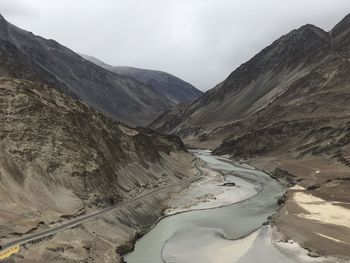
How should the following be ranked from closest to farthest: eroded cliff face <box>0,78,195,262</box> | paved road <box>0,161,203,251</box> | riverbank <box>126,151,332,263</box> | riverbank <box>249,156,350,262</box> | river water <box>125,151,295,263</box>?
paved road <box>0,161,203,251</box> < riverbank <box>126,151,332,263</box> < river water <box>125,151,295,263</box> < riverbank <box>249,156,350,262</box> < eroded cliff face <box>0,78,195,262</box>

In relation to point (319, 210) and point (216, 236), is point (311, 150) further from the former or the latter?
point (216, 236)

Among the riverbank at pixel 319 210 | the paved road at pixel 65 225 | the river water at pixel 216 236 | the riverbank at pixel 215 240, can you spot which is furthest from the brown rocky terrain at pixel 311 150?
the paved road at pixel 65 225

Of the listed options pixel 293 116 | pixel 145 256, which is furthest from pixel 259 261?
pixel 293 116

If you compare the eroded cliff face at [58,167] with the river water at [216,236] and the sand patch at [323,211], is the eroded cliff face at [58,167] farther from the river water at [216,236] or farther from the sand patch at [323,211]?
the sand patch at [323,211]

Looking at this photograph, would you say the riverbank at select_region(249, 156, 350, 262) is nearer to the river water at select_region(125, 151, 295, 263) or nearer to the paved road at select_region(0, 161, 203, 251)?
the river water at select_region(125, 151, 295, 263)

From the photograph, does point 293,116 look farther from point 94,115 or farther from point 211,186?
point 94,115

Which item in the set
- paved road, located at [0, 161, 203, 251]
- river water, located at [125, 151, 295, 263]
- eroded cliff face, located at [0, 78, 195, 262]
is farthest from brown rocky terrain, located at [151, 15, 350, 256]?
paved road, located at [0, 161, 203, 251]
